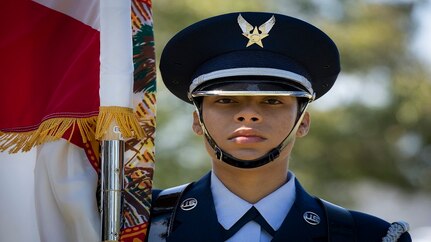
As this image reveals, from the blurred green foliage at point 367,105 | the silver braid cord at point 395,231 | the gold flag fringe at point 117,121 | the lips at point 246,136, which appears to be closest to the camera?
the lips at point 246,136

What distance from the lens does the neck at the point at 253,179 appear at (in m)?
5.38

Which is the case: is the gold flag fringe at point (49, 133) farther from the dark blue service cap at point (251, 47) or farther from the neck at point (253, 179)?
the neck at point (253, 179)

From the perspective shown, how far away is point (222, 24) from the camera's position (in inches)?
215

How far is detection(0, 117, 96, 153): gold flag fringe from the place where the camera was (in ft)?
18.0

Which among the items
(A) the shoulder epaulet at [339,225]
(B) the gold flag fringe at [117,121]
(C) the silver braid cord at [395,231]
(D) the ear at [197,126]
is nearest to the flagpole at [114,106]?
(B) the gold flag fringe at [117,121]

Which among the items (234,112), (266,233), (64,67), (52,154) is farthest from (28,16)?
(266,233)

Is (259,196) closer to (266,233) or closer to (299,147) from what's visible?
(266,233)

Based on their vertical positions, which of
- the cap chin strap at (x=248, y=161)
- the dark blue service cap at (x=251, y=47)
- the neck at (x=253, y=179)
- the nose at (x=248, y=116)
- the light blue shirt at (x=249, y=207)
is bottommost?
the light blue shirt at (x=249, y=207)

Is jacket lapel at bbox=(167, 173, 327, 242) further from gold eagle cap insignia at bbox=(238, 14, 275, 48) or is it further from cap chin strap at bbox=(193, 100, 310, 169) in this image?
gold eagle cap insignia at bbox=(238, 14, 275, 48)

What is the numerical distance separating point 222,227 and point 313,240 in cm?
39

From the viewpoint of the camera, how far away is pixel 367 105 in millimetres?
16188

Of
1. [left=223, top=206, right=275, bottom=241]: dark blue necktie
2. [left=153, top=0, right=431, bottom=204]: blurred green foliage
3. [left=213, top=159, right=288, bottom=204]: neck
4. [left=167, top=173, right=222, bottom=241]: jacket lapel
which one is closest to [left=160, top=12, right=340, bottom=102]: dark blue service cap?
[left=213, top=159, right=288, bottom=204]: neck

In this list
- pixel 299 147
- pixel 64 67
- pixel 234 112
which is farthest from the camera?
pixel 299 147

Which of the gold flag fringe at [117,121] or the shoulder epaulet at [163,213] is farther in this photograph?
the shoulder epaulet at [163,213]
